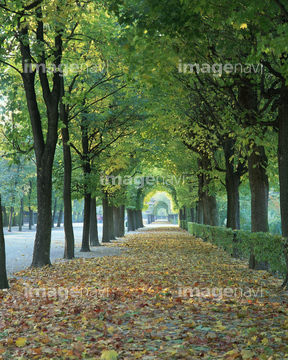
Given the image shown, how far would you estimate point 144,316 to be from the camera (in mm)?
6133

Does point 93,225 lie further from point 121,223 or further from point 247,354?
point 247,354

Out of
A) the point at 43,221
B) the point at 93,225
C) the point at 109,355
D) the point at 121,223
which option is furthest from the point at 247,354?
the point at 121,223

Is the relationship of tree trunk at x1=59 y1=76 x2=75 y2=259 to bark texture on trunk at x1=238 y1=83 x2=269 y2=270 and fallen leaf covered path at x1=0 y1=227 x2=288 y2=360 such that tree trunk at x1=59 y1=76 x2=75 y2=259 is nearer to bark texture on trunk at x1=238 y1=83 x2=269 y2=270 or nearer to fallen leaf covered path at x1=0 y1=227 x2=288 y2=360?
fallen leaf covered path at x1=0 y1=227 x2=288 y2=360

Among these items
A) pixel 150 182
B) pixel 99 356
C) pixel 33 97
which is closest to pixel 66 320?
pixel 99 356

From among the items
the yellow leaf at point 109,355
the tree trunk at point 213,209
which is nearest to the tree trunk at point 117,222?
the tree trunk at point 213,209

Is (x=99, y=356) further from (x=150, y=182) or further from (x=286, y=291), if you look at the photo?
(x=150, y=182)

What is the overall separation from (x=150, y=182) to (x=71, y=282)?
36.8m
